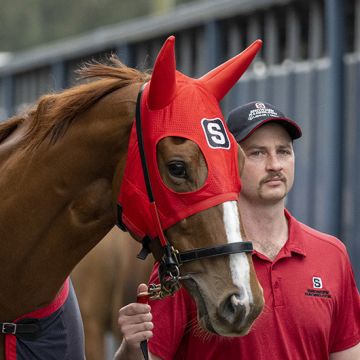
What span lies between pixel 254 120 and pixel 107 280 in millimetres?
3783

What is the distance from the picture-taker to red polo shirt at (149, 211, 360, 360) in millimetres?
4008

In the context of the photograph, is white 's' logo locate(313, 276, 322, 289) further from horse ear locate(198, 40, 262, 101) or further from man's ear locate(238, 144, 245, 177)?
horse ear locate(198, 40, 262, 101)

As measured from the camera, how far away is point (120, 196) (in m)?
3.75

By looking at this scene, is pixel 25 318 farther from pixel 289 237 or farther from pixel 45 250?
pixel 289 237

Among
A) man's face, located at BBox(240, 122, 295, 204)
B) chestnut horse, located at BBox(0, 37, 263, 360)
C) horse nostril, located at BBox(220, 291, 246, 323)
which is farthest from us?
man's face, located at BBox(240, 122, 295, 204)

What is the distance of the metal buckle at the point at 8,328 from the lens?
3.95 metres

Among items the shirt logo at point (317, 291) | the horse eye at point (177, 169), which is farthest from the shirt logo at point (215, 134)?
the shirt logo at point (317, 291)

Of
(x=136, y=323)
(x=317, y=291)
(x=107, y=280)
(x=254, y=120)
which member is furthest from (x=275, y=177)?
(x=107, y=280)

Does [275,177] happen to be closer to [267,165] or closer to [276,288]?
[267,165]

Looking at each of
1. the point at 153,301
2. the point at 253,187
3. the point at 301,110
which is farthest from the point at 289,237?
the point at 301,110

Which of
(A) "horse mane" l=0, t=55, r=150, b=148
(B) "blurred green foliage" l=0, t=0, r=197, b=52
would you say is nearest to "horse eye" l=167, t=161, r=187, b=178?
(A) "horse mane" l=0, t=55, r=150, b=148

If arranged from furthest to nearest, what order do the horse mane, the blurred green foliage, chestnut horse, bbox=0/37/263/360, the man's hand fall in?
the blurred green foliage, the horse mane, the man's hand, chestnut horse, bbox=0/37/263/360

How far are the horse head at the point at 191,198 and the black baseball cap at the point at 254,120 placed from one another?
1.30 feet

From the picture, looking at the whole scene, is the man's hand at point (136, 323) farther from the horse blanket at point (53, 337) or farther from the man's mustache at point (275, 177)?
the man's mustache at point (275, 177)
